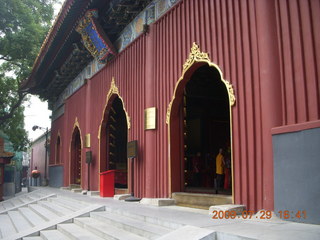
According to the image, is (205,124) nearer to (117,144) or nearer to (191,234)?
(117,144)

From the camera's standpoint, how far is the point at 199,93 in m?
10.1

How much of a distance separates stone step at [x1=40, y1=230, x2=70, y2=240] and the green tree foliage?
12.3 meters

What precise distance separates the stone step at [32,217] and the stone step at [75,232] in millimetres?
1509

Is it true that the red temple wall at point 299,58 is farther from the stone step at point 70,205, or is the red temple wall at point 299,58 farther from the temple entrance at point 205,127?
the stone step at point 70,205

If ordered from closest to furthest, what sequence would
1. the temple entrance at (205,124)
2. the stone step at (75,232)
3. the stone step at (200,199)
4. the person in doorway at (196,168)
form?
the stone step at (75,232)
the stone step at (200,199)
the person in doorway at (196,168)
the temple entrance at (205,124)

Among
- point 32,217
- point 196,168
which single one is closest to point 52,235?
point 32,217

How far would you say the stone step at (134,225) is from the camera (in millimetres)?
4269

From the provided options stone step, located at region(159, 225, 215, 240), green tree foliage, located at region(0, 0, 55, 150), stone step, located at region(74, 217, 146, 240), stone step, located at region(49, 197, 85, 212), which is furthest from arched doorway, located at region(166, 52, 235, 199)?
green tree foliage, located at region(0, 0, 55, 150)

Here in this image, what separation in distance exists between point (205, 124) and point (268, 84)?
20.2 ft

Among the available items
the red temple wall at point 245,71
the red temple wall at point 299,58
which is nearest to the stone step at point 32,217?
the red temple wall at point 245,71

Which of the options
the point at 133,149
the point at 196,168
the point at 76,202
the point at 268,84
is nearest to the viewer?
the point at 268,84

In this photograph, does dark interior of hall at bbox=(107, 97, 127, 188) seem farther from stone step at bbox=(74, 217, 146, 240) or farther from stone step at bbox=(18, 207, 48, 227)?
stone step at bbox=(74, 217, 146, 240)

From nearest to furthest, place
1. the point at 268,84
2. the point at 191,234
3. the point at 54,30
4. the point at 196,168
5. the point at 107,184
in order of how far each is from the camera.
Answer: the point at 191,234 → the point at 268,84 → the point at 196,168 → the point at 107,184 → the point at 54,30
